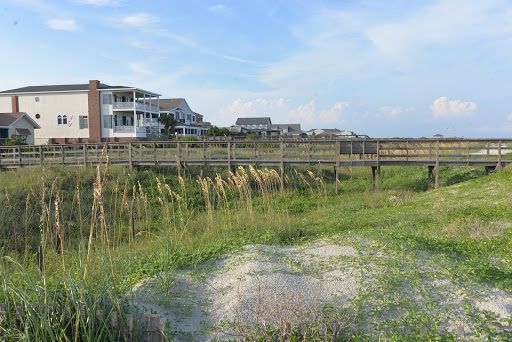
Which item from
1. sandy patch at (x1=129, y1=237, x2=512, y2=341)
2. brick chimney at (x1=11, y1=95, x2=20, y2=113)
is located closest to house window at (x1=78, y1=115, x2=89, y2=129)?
brick chimney at (x1=11, y1=95, x2=20, y2=113)

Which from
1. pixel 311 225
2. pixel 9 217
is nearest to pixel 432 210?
pixel 311 225

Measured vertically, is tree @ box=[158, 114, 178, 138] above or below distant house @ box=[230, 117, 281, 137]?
below

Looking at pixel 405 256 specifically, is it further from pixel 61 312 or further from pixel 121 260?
pixel 61 312

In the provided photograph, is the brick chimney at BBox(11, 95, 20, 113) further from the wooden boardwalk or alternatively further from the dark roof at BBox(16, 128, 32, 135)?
the wooden boardwalk

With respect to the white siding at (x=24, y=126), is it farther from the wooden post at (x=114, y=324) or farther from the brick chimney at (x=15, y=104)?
the wooden post at (x=114, y=324)

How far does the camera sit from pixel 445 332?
13.1 feet

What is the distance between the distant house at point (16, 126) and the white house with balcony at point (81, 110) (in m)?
2.26

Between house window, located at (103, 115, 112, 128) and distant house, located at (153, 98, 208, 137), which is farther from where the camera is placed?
distant house, located at (153, 98, 208, 137)

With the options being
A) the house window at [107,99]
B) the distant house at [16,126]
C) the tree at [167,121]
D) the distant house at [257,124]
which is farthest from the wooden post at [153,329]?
the distant house at [257,124]

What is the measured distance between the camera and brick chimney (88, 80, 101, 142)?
41.0 meters

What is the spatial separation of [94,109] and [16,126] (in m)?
7.21

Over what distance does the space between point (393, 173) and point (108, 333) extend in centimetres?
2279

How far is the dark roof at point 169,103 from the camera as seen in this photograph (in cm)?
6062

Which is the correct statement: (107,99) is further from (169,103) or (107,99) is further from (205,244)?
(205,244)
